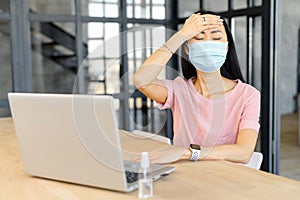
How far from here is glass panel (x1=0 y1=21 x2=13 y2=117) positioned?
3.72m

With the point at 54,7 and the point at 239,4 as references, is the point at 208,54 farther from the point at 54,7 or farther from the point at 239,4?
the point at 54,7

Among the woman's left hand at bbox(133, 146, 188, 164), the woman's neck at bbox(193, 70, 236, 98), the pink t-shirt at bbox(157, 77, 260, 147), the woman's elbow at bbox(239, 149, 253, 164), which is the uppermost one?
the woman's neck at bbox(193, 70, 236, 98)

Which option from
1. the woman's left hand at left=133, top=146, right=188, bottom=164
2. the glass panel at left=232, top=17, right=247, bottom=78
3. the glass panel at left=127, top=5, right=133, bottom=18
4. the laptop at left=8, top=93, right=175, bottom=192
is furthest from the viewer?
the glass panel at left=127, top=5, right=133, bottom=18

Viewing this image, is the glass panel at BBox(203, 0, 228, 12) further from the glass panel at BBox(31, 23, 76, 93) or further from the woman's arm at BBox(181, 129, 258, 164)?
the woman's arm at BBox(181, 129, 258, 164)

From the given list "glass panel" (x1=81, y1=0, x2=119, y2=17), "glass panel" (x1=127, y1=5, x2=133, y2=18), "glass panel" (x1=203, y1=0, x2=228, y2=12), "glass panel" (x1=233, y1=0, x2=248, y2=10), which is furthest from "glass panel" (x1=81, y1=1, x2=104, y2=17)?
"glass panel" (x1=233, y1=0, x2=248, y2=10)

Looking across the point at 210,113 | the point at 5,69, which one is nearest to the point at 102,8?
the point at 5,69

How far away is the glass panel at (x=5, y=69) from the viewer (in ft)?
12.2

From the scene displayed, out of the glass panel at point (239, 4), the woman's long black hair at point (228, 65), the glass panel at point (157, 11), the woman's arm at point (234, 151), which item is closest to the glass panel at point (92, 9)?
the glass panel at point (157, 11)

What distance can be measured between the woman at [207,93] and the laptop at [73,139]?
0.42m

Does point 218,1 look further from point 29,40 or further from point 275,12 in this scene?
point 29,40

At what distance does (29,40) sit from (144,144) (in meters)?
2.48

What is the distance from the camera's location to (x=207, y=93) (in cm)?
177

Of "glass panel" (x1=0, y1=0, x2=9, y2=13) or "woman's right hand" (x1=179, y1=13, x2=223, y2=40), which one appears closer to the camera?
"woman's right hand" (x1=179, y1=13, x2=223, y2=40)

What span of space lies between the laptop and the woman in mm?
421
